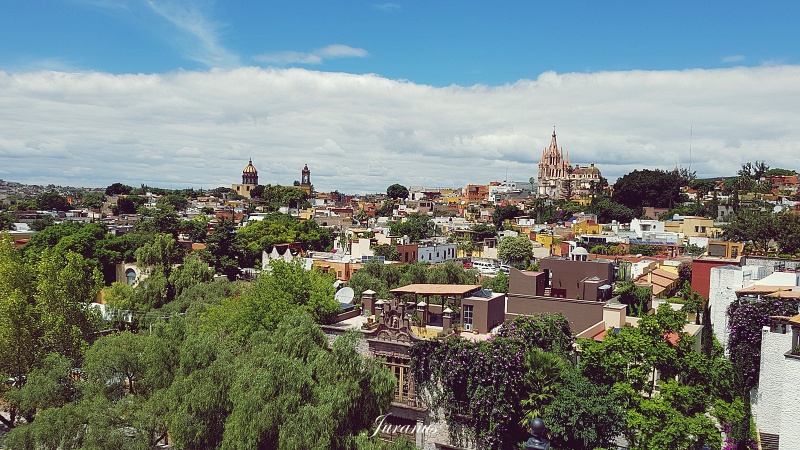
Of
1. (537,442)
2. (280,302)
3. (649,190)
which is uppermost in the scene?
(649,190)

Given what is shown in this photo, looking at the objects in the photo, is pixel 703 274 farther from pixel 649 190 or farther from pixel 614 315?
pixel 649 190

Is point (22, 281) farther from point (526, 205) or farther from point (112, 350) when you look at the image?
point (526, 205)

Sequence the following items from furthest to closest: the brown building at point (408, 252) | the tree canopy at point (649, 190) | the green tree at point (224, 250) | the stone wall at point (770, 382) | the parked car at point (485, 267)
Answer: the tree canopy at point (649, 190) → the brown building at point (408, 252) → the parked car at point (485, 267) → the green tree at point (224, 250) → the stone wall at point (770, 382)

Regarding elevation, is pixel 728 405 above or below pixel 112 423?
above

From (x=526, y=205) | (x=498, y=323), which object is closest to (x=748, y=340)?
(x=498, y=323)

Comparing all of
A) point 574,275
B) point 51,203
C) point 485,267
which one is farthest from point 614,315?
point 51,203

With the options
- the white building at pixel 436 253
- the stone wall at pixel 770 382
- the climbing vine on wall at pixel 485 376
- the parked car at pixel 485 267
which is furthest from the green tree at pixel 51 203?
the stone wall at pixel 770 382

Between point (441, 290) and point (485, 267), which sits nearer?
point (441, 290)

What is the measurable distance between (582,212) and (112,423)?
81377mm

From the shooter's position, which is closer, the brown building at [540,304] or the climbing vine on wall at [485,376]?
the climbing vine on wall at [485,376]

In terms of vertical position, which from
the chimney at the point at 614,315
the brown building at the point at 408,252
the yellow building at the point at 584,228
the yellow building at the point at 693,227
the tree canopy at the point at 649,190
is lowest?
the brown building at the point at 408,252

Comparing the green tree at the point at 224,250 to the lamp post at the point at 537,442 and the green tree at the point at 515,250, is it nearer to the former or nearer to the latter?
the green tree at the point at 515,250

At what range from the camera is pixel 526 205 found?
111438 mm

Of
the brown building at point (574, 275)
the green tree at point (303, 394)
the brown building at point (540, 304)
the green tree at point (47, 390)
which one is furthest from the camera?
the brown building at point (574, 275)
